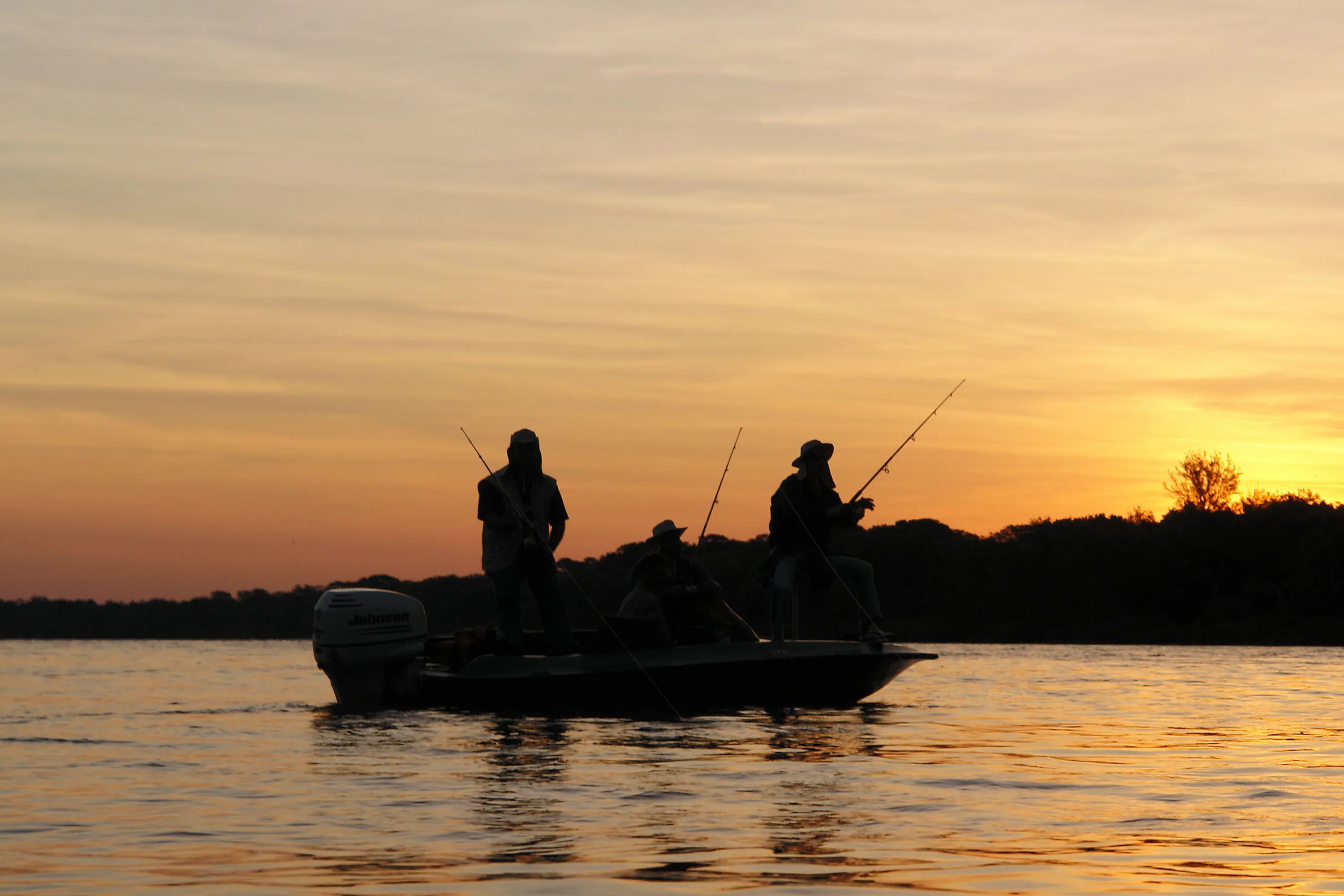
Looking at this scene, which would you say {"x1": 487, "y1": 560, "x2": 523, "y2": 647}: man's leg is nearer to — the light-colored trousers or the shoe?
the light-colored trousers

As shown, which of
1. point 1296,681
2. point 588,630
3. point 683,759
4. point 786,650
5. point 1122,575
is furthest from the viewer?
point 1122,575

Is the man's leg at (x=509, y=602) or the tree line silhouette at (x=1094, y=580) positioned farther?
the tree line silhouette at (x=1094, y=580)

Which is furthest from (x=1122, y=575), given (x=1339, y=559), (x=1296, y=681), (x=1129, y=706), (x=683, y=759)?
(x=683, y=759)

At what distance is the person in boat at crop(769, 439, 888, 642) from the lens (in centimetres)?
1511

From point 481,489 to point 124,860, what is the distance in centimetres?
836

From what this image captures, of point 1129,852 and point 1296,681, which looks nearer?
point 1129,852

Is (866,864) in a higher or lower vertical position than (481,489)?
lower

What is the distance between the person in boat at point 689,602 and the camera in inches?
591

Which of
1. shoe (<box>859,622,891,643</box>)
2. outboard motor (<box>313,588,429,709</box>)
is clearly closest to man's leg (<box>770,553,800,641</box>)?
shoe (<box>859,622,891,643</box>)

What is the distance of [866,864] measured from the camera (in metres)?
6.26

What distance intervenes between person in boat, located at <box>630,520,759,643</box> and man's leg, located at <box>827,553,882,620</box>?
104 cm

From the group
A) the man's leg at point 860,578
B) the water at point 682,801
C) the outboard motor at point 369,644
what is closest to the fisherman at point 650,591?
the water at point 682,801

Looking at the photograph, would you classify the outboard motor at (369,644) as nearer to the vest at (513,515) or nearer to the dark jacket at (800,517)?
the vest at (513,515)

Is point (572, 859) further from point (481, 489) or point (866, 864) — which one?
point (481, 489)
